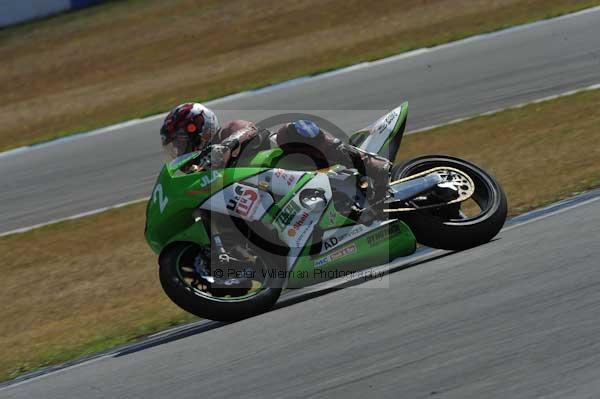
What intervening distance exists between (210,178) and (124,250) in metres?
3.29

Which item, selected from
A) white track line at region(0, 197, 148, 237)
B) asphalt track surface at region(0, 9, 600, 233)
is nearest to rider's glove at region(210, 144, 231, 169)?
white track line at region(0, 197, 148, 237)

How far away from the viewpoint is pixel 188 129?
6.04 meters

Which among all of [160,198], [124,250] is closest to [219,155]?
[160,198]

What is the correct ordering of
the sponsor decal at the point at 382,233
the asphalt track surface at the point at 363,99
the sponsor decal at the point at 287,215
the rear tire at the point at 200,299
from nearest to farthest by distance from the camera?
the rear tire at the point at 200,299 < the sponsor decal at the point at 287,215 < the sponsor decal at the point at 382,233 < the asphalt track surface at the point at 363,99

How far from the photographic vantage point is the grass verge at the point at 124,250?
6.77 metres

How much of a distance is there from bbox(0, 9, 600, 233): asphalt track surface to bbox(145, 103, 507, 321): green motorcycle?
14.9 feet

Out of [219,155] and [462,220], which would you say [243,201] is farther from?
[462,220]

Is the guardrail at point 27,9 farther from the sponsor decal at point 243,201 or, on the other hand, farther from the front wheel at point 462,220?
the sponsor decal at point 243,201

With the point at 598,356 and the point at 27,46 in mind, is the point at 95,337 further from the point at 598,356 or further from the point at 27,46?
the point at 27,46

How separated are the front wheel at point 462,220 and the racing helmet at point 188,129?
141 cm

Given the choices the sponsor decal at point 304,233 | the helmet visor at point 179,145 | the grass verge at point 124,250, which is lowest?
the grass verge at point 124,250

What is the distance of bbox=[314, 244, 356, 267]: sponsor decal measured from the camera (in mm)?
6074

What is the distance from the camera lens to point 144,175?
432 inches

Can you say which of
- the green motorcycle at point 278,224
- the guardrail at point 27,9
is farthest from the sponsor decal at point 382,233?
the guardrail at point 27,9
